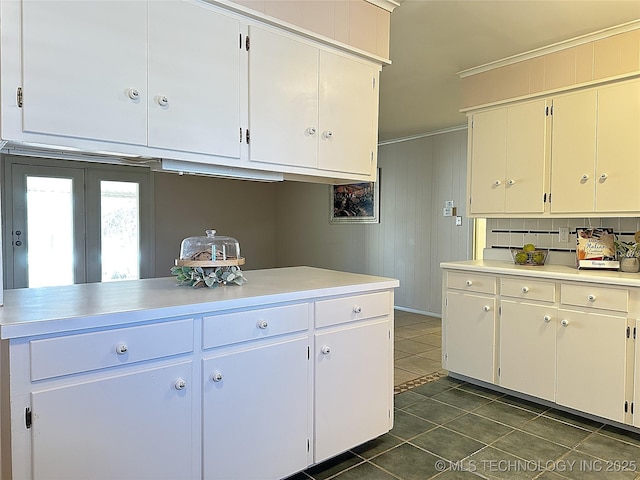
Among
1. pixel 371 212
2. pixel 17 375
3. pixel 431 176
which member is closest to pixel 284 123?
pixel 17 375

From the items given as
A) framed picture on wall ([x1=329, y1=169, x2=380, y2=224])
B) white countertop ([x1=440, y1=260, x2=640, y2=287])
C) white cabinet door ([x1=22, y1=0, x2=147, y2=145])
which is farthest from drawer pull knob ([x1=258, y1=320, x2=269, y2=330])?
framed picture on wall ([x1=329, y1=169, x2=380, y2=224])

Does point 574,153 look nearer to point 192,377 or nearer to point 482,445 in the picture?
point 482,445

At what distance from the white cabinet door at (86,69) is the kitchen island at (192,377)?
65cm

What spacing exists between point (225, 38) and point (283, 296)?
1.14 metres

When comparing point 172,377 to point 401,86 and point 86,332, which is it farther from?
point 401,86

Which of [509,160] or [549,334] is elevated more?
[509,160]

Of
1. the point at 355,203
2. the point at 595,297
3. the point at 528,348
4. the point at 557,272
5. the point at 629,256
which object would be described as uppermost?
the point at 355,203

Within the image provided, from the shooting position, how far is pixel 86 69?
5.07 ft

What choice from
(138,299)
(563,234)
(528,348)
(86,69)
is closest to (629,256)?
(563,234)

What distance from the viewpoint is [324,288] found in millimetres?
2002

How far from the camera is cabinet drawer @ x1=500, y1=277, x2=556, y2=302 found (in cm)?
274

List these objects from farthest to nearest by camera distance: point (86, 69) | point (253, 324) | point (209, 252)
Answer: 1. point (209, 252)
2. point (253, 324)
3. point (86, 69)

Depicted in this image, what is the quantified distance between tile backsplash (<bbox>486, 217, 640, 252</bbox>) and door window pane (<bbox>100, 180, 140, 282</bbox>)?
16.0 feet

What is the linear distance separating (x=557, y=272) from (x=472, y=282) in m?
0.58
